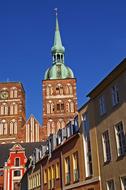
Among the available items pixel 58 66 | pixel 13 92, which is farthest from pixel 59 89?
pixel 13 92

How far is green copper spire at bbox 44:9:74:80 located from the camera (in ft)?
311

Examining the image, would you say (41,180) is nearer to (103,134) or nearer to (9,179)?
(103,134)

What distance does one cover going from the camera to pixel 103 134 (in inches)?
862

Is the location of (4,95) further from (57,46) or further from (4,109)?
(57,46)

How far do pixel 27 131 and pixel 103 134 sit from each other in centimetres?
6563

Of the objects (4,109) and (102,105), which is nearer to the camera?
(102,105)

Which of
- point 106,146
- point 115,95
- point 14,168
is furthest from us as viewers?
point 14,168

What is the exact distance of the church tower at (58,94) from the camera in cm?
8725

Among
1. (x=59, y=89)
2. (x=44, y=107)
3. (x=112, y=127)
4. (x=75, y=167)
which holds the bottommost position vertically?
(x=75, y=167)

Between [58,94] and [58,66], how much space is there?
8641 mm

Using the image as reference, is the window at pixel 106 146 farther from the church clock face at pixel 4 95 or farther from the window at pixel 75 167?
the church clock face at pixel 4 95

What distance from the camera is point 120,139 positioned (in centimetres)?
1967

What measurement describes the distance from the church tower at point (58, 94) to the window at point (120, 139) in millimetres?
65592

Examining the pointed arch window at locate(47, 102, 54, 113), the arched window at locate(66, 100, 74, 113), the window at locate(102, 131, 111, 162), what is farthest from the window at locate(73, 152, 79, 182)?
the arched window at locate(66, 100, 74, 113)
